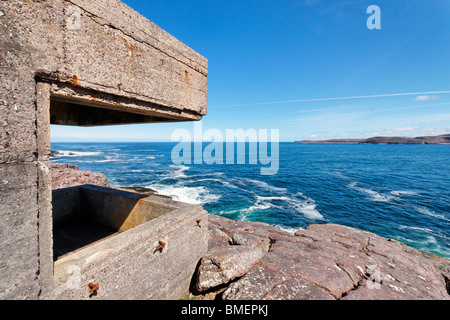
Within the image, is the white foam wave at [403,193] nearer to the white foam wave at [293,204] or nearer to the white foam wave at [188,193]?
the white foam wave at [293,204]

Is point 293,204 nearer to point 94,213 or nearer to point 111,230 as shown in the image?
point 111,230

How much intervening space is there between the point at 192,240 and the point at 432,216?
1030 inches

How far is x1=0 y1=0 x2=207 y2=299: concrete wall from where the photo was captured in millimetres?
2277

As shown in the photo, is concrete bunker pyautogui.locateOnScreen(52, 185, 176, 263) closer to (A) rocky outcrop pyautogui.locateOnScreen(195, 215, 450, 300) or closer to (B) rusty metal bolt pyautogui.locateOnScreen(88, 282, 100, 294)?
(A) rocky outcrop pyautogui.locateOnScreen(195, 215, 450, 300)

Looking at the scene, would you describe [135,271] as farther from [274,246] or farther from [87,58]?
[274,246]

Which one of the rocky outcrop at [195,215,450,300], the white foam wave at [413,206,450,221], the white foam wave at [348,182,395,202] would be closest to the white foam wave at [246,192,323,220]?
the white foam wave at [348,182,395,202]

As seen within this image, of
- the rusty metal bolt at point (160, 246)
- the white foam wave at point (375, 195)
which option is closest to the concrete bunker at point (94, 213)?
the rusty metal bolt at point (160, 246)

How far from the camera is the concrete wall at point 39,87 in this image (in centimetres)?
228

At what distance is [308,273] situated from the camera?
5609 millimetres

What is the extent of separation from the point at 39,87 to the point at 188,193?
24.1 meters

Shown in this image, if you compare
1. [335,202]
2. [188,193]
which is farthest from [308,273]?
[188,193]

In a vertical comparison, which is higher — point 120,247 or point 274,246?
point 120,247
